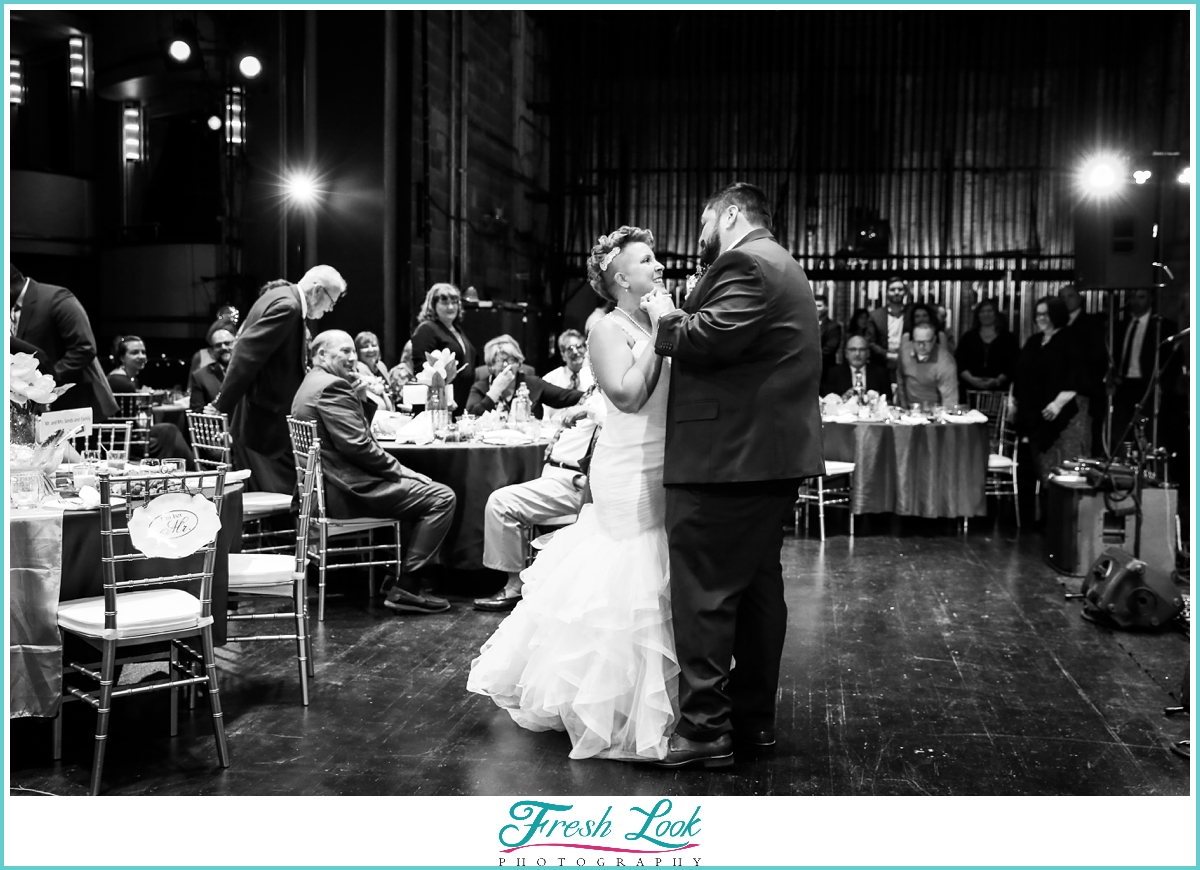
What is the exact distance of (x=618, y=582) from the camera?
3139 millimetres

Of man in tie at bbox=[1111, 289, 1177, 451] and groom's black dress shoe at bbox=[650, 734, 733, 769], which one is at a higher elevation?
man in tie at bbox=[1111, 289, 1177, 451]

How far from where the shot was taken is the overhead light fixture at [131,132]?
30.5 ft

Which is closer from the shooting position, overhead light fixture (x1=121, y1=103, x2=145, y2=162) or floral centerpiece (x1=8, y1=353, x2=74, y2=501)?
floral centerpiece (x1=8, y1=353, x2=74, y2=501)

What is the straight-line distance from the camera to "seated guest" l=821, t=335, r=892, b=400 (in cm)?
796

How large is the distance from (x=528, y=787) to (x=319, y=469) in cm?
221

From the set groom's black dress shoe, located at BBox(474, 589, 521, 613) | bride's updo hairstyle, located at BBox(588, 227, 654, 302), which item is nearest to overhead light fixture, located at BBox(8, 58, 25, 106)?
groom's black dress shoe, located at BBox(474, 589, 521, 613)

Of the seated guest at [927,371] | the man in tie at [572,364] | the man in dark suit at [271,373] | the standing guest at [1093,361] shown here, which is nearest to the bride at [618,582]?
the man in dark suit at [271,373]

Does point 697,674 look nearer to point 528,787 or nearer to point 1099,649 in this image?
point 528,787

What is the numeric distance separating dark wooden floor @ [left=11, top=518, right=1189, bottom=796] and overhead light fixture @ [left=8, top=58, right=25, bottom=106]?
5863 mm

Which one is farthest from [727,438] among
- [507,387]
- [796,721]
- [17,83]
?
[17,83]

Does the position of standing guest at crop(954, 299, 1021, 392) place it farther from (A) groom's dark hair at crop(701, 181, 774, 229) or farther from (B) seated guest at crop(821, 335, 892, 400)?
(A) groom's dark hair at crop(701, 181, 774, 229)

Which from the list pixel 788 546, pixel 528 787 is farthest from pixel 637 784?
pixel 788 546

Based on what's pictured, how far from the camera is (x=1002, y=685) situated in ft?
12.8

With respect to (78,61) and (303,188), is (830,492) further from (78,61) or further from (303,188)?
(78,61)
